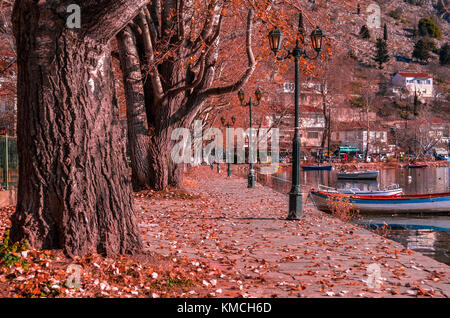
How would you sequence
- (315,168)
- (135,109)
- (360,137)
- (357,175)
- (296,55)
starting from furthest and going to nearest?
(360,137) < (315,168) < (357,175) < (135,109) < (296,55)

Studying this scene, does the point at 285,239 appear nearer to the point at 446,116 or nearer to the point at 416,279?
the point at 416,279

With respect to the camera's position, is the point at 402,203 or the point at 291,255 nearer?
the point at 291,255

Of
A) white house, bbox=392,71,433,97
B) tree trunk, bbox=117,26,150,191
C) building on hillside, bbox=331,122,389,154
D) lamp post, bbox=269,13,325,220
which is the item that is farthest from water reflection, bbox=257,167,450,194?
white house, bbox=392,71,433,97

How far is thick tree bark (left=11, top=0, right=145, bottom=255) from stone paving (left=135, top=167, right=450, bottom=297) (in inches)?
77.8

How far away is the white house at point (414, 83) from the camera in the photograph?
7160 inches

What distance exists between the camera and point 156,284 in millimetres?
5828

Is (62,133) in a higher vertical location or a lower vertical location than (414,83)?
lower

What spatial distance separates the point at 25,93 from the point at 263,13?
7.85 meters

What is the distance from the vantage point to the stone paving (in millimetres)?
6278

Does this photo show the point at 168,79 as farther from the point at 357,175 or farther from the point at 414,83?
the point at 414,83

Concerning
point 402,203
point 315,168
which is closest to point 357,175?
point 315,168

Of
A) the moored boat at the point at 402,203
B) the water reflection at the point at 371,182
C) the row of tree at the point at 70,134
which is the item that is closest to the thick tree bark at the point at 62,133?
the row of tree at the point at 70,134

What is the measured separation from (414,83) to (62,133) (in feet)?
637

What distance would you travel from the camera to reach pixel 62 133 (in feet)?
Result: 19.9
